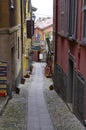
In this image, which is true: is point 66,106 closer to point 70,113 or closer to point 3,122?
point 70,113

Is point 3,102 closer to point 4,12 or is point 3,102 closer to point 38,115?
point 38,115

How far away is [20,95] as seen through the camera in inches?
888

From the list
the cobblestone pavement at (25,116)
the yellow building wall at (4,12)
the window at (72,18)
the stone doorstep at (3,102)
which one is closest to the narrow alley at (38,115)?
the cobblestone pavement at (25,116)

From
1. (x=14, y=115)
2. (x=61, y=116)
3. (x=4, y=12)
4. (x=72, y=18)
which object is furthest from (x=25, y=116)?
(x=4, y=12)

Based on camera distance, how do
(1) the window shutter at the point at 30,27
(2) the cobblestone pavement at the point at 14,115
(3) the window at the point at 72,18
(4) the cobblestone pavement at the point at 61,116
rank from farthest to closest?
(1) the window shutter at the point at 30,27 < (3) the window at the point at 72,18 < (2) the cobblestone pavement at the point at 14,115 < (4) the cobblestone pavement at the point at 61,116

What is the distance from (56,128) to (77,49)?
11.2 ft

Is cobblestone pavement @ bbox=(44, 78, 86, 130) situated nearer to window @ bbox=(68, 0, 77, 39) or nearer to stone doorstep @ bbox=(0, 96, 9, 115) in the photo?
stone doorstep @ bbox=(0, 96, 9, 115)

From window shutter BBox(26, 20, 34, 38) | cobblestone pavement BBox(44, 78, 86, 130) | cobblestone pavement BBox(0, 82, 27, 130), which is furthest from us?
window shutter BBox(26, 20, 34, 38)

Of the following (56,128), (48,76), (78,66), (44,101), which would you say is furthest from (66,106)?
(48,76)

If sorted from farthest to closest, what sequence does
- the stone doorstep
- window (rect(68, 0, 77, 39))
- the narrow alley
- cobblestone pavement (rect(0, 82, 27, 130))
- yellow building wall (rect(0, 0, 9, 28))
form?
yellow building wall (rect(0, 0, 9, 28)) < window (rect(68, 0, 77, 39)) < the stone doorstep < the narrow alley < cobblestone pavement (rect(0, 82, 27, 130))

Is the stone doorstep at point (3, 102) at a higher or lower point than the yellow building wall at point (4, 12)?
lower

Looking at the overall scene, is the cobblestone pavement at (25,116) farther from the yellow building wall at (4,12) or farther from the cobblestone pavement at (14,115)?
the yellow building wall at (4,12)

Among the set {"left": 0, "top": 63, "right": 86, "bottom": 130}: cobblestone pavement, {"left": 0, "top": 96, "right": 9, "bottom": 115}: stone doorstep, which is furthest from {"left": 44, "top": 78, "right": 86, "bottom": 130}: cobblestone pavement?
{"left": 0, "top": 96, "right": 9, "bottom": 115}: stone doorstep

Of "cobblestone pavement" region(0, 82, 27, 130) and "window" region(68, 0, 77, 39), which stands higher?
"window" region(68, 0, 77, 39)
